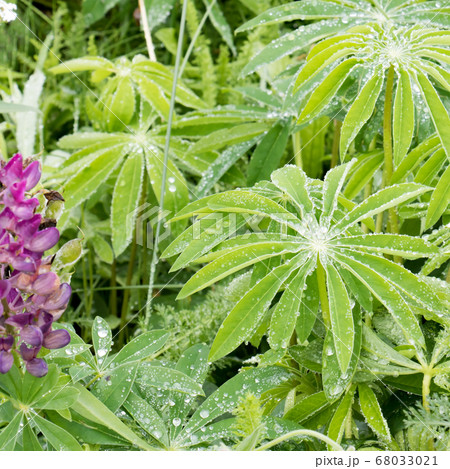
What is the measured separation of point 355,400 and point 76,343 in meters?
0.41

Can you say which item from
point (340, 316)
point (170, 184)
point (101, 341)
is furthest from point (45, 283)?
point (170, 184)

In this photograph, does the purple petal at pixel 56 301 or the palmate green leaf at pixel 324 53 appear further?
the palmate green leaf at pixel 324 53

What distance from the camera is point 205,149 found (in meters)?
1.34

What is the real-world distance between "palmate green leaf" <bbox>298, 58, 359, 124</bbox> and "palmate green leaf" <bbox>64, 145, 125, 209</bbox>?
18.1 inches

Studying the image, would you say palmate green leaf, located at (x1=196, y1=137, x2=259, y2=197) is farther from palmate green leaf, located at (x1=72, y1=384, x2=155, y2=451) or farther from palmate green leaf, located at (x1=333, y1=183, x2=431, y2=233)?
palmate green leaf, located at (x1=72, y1=384, x2=155, y2=451)

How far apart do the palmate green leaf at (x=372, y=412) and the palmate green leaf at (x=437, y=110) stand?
354mm

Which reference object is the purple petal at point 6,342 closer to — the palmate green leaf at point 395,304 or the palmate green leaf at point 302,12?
the palmate green leaf at point 395,304

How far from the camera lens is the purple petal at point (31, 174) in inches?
29.2

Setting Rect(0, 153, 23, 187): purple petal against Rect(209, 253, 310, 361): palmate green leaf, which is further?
Rect(209, 253, 310, 361): palmate green leaf

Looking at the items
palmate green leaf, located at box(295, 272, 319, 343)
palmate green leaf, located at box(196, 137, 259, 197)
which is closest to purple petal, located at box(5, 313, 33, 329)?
palmate green leaf, located at box(295, 272, 319, 343)

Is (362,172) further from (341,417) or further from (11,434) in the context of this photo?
(11,434)

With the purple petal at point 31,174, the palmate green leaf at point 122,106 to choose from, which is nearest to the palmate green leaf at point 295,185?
the purple petal at point 31,174

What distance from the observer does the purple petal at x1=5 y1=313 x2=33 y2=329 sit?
0.74 m

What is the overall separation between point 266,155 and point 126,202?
0.98ft
